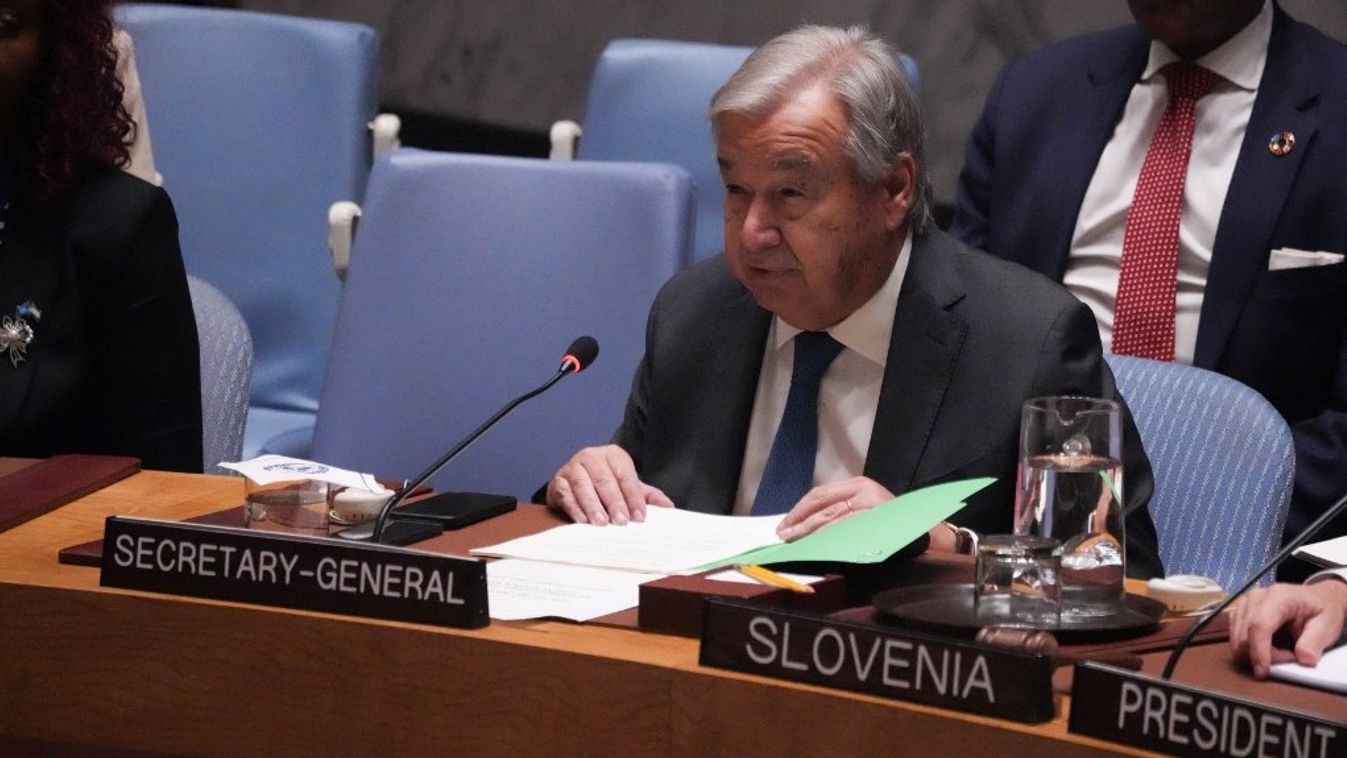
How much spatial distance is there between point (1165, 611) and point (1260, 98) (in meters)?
1.73

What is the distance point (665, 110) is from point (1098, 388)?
1540mm

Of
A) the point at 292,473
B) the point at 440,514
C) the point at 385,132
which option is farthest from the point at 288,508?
the point at 385,132

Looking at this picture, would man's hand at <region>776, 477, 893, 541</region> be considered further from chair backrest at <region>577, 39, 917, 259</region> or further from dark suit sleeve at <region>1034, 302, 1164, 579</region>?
chair backrest at <region>577, 39, 917, 259</region>

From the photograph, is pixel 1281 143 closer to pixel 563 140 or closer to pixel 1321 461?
pixel 1321 461

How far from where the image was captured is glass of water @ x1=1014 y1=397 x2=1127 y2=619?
178 centimetres

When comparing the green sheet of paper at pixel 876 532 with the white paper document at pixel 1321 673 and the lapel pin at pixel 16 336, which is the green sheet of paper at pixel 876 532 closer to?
the white paper document at pixel 1321 673

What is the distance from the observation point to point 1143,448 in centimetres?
243

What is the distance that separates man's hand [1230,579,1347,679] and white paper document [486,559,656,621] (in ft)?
1.72

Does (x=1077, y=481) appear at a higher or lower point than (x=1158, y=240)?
lower

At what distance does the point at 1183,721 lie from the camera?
Result: 53.9 inches

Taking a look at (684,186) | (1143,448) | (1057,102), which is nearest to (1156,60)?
(1057,102)

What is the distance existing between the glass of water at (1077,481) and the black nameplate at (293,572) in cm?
51

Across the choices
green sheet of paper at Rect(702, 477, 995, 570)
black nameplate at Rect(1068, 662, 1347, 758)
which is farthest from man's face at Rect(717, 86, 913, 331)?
black nameplate at Rect(1068, 662, 1347, 758)

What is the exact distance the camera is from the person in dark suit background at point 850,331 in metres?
2.35
